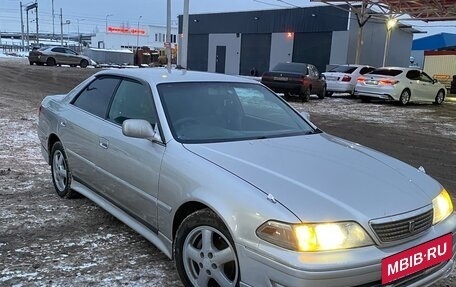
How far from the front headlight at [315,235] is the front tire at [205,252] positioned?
0.29 meters

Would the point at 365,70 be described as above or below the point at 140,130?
below

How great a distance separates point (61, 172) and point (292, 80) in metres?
12.8

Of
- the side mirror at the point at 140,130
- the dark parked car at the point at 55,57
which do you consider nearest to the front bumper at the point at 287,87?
the side mirror at the point at 140,130

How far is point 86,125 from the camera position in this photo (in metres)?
4.30

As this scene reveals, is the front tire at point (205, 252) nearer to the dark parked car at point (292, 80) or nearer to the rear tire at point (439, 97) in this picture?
the dark parked car at point (292, 80)

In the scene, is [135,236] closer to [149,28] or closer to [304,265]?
[304,265]

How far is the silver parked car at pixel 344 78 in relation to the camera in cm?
1969

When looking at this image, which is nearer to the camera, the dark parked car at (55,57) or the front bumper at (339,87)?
the front bumper at (339,87)

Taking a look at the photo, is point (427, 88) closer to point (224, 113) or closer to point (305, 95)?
point (305, 95)

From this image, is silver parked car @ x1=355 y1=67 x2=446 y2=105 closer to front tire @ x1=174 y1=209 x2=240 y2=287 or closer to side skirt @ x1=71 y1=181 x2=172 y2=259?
side skirt @ x1=71 y1=181 x2=172 y2=259

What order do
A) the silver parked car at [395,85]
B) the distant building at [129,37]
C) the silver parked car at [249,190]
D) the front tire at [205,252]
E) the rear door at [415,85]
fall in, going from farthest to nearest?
the distant building at [129,37] < the rear door at [415,85] < the silver parked car at [395,85] < the front tire at [205,252] < the silver parked car at [249,190]

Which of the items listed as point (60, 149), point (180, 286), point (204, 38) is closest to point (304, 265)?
point (180, 286)

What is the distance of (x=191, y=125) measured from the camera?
11.5ft

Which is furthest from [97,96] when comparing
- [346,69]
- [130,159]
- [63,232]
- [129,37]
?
[129,37]
